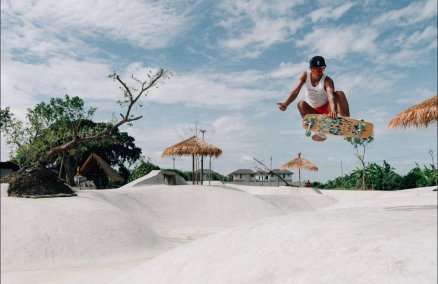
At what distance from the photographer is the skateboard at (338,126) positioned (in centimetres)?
543

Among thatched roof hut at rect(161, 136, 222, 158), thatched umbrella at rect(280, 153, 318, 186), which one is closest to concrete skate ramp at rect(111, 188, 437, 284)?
thatched roof hut at rect(161, 136, 222, 158)

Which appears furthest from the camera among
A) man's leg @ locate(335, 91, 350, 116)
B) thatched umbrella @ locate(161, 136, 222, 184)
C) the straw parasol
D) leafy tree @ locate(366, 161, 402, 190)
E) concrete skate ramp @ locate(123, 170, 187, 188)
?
leafy tree @ locate(366, 161, 402, 190)

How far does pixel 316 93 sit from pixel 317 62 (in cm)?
42

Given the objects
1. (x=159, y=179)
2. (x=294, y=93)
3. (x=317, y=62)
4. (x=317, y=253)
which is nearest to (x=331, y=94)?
(x=317, y=62)

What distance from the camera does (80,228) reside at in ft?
47.8

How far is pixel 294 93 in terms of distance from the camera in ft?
18.6

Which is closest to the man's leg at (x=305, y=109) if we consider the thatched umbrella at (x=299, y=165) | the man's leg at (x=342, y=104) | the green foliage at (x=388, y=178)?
the man's leg at (x=342, y=104)

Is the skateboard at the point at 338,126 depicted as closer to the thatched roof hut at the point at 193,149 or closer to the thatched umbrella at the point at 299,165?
the thatched roof hut at the point at 193,149

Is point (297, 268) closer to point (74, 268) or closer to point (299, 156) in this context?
point (74, 268)

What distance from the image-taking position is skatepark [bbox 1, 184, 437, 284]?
479 centimetres

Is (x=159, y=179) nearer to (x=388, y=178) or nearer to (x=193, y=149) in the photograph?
(x=193, y=149)

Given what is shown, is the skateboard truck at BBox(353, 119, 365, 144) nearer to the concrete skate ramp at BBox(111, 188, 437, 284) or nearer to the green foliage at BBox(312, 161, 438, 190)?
the concrete skate ramp at BBox(111, 188, 437, 284)

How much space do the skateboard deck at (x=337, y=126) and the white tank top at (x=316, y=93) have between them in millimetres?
203

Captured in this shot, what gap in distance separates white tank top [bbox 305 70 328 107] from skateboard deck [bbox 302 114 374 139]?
0.20m
